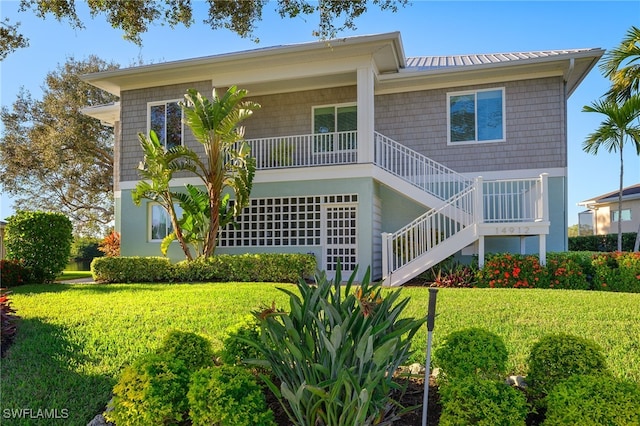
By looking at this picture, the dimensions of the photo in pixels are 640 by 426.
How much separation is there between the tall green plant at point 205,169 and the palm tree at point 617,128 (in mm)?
10050

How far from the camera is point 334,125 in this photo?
14.3 meters

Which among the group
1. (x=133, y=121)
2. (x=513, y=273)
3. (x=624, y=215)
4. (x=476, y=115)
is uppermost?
(x=133, y=121)

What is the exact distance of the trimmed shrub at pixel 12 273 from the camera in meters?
11.4

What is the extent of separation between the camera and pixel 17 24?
6.98m

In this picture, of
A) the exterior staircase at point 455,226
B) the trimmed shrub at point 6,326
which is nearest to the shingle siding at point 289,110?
the exterior staircase at point 455,226

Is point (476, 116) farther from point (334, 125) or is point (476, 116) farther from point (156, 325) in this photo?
point (156, 325)

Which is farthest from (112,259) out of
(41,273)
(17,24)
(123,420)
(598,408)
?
(598,408)

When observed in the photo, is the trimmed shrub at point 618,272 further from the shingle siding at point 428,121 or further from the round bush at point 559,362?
the round bush at point 559,362

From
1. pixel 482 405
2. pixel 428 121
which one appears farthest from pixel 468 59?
pixel 482 405

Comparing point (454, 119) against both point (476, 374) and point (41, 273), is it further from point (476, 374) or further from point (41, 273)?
point (41, 273)

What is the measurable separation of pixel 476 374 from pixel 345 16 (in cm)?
519

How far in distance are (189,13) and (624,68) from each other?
46.1ft

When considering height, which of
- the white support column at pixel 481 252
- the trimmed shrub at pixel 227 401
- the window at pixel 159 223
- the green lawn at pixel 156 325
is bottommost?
the green lawn at pixel 156 325

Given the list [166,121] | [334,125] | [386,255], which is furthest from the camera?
[166,121]
